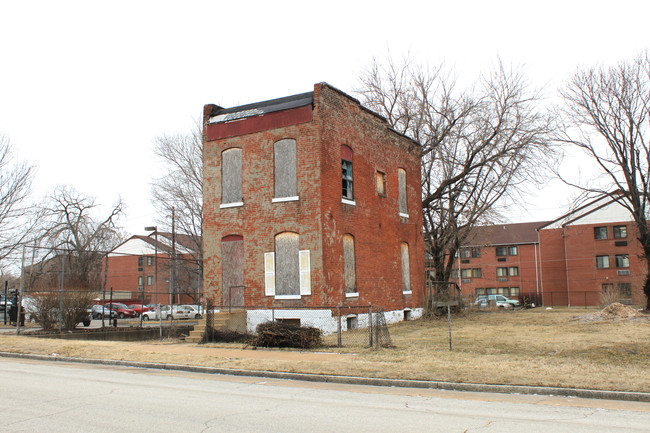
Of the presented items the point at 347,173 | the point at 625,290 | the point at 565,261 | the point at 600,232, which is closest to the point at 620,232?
the point at 600,232

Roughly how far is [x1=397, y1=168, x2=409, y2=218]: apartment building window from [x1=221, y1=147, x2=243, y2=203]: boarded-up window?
9117 millimetres

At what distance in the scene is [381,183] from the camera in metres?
27.3

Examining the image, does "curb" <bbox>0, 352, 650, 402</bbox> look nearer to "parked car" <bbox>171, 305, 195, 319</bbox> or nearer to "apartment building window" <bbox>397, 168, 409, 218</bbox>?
"apartment building window" <bbox>397, 168, 409, 218</bbox>

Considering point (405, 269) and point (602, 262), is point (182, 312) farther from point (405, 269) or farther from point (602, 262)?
point (602, 262)

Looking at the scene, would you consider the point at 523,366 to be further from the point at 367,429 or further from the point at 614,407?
the point at 367,429

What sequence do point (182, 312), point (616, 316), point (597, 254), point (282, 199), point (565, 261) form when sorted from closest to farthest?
point (282, 199) < point (616, 316) < point (182, 312) < point (597, 254) < point (565, 261)

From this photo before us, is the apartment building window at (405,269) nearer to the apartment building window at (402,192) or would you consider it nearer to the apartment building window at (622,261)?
the apartment building window at (402,192)

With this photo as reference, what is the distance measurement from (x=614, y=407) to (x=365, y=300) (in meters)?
15.9

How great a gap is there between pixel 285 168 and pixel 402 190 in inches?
351

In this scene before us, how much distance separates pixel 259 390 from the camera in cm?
1059

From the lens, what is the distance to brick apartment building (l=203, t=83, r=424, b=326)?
22.0m

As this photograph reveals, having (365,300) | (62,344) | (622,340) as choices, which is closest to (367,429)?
(622,340)

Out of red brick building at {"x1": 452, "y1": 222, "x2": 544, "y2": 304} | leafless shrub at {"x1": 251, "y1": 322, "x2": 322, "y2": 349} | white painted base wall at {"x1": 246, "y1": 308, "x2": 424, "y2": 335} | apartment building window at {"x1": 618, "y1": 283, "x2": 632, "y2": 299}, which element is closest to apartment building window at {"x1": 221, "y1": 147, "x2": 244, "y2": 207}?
→ white painted base wall at {"x1": 246, "y1": 308, "x2": 424, "y2": 335}

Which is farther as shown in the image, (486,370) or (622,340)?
(622,340)
